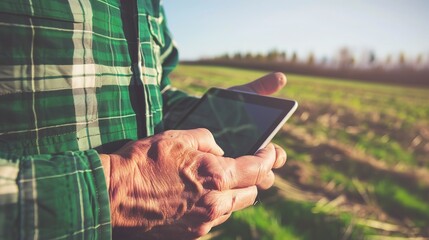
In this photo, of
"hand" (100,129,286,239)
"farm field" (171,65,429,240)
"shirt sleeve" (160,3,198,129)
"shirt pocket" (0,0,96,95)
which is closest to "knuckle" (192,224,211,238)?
"hand" (100,129,286,239)

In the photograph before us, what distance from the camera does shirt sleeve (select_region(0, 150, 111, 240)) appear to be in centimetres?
86

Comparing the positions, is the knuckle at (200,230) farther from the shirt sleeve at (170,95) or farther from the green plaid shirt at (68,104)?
the shirt sleeve at (170,95)

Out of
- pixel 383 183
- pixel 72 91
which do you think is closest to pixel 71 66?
pixel 72 91

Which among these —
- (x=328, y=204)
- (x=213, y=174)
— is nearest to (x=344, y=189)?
(x=328, y=204)

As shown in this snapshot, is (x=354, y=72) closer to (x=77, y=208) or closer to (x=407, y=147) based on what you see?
(x=407, y=147)

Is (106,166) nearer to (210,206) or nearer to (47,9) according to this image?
(210,206)

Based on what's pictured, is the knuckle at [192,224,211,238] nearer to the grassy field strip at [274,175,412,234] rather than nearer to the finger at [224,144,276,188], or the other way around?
the finger at [224,144,276,188]

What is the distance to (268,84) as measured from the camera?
181cm

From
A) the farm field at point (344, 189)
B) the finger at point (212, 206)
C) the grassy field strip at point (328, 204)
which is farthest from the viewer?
the grassy field strip at point (328, 204)

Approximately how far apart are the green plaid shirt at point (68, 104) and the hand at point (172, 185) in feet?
0.32

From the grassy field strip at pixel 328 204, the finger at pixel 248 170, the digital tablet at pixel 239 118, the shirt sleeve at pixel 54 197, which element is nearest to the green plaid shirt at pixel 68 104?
the shirt sleeve at pixel 54 197

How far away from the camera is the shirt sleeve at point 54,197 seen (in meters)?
0.86

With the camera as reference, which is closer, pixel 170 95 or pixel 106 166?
pixel 106 166

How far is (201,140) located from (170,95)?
85cm
